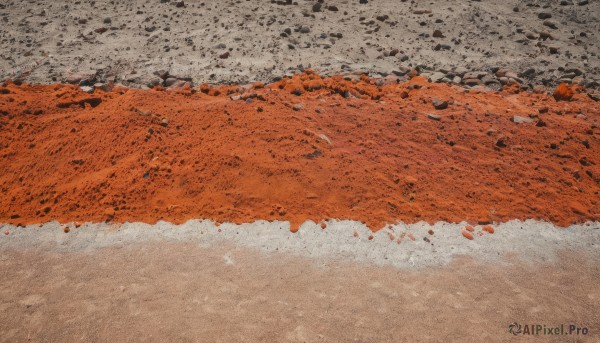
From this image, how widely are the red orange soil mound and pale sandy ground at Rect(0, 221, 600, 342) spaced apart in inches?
12.1

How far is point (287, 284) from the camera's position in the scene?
11.8ft

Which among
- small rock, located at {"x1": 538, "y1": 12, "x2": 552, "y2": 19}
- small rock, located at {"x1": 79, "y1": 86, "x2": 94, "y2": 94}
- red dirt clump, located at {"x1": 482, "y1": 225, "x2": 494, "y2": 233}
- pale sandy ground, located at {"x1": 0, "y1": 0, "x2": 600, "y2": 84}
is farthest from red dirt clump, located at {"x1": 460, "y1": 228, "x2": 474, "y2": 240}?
small rock, located at {"x1": 538, "y1": 12, "x2": 552, "y2": 19}

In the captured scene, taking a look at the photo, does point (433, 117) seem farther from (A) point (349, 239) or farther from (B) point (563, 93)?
(B) point (563, 93)

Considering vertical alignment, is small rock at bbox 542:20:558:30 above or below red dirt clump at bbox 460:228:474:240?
above

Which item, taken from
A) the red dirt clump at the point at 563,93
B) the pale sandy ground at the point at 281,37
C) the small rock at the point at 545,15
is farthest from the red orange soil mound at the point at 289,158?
the small rock at the point at 545,15

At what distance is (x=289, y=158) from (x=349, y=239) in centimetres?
139

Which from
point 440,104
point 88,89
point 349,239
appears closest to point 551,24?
point 440,104

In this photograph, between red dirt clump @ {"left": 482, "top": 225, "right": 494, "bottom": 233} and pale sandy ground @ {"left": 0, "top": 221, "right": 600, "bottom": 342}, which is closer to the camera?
pale sandy ground @ {"left": 0, "top": 221, "right": 600, "bottom": 342}

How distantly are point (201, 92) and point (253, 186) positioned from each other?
2.49 m

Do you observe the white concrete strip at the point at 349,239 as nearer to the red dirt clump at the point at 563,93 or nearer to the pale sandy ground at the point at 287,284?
the pale sandy ground at the point at 287,284

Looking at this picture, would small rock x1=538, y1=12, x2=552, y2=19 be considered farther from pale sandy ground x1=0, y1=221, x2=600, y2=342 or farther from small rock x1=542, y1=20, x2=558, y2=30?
pale sandy ground x1=0, y1=221, x2=600, y2=342

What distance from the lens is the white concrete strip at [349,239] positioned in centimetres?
398

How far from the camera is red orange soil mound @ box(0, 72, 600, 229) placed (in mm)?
4527

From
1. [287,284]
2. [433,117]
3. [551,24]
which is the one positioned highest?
[551,24]
